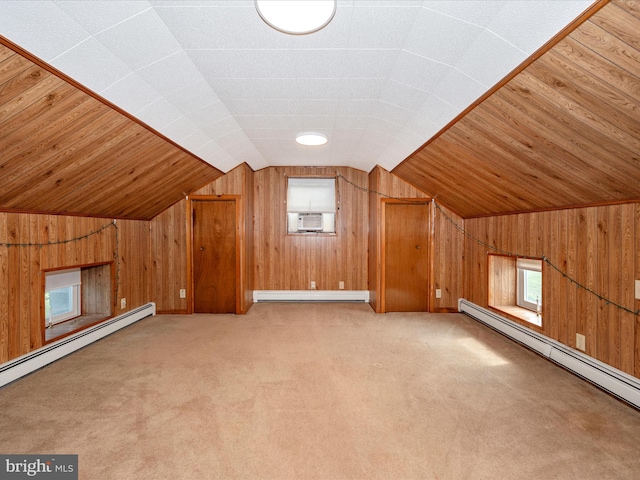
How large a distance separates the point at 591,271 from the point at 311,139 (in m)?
2.93

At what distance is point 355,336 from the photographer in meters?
3.58

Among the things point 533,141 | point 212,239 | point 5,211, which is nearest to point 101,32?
point 5,211

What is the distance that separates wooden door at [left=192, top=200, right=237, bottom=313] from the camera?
4.61m

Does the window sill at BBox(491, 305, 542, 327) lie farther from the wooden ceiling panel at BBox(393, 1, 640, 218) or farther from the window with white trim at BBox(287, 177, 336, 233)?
the window with white trim at BBox(287, 177, 336, 233)

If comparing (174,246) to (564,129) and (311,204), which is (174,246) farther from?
(564,129)

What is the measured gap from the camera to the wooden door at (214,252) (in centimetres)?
461

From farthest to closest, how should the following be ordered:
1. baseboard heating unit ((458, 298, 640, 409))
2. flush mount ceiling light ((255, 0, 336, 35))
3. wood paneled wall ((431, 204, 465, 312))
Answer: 1. wood paneled wall ((431, 204, 465, 312))
2. baseboard heating unit ((458, 298, 640, 409))
3. flush mount ceiling light ((255, 0, 336, 35))

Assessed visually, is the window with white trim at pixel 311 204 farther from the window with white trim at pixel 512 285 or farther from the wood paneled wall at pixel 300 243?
the window with white trim at pixel 512 285

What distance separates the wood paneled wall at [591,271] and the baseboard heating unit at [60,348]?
4.59 m

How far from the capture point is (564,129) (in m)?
1.90

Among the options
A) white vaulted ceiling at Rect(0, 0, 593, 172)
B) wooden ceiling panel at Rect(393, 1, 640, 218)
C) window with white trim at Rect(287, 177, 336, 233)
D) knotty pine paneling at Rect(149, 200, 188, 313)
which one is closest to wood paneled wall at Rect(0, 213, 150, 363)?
knotty pine paneling at Rect(149, 200, 188, 313)

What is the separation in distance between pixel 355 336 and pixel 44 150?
319 cm

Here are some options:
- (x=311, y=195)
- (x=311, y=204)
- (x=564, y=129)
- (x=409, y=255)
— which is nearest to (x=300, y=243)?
(x=311, y=204)

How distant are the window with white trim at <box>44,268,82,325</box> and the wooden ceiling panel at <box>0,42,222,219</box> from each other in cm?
85
